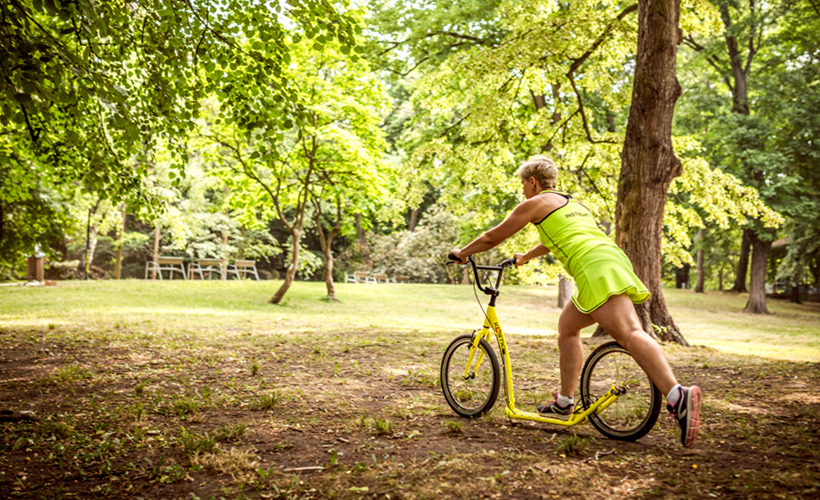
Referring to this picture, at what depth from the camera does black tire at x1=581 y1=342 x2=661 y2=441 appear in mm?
3613

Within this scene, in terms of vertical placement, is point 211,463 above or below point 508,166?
below

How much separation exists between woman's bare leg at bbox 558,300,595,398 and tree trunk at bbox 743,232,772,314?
68.4 ft

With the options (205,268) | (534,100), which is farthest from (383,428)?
(205,268)

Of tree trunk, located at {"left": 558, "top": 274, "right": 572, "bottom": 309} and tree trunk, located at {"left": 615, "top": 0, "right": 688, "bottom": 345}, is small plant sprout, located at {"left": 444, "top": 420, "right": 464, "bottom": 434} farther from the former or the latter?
tree trunk, located at {"left": 558, "top": 274, "right": 572, "bottom": 309}

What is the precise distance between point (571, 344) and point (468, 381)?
3.49 feet

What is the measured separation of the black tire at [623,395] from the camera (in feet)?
11.9

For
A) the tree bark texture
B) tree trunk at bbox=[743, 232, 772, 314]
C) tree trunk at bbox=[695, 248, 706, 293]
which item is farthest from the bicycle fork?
tree trunk at bbox=[695, 248, 706, 293]

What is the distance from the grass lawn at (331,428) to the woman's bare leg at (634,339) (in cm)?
53

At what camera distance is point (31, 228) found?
12734mm

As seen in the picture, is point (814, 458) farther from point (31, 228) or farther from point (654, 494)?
point (31, 228)

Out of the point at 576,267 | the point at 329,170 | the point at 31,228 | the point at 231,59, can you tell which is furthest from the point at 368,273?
the point at 576,267

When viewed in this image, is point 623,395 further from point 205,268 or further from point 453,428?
point 205,268

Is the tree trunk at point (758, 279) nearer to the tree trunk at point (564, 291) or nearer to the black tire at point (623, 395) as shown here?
the tree trunk at point (564, 291)

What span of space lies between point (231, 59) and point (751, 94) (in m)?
23.2
